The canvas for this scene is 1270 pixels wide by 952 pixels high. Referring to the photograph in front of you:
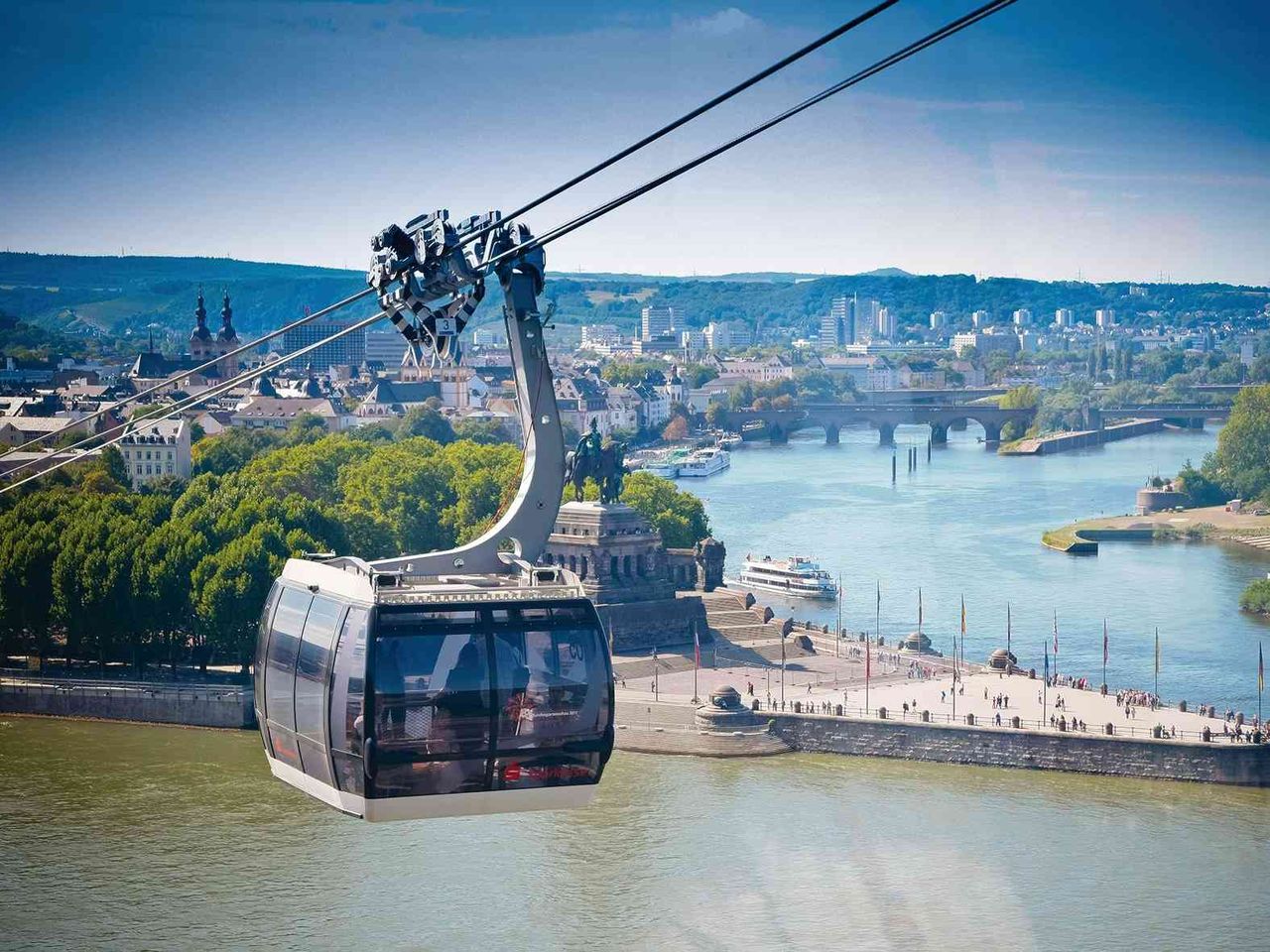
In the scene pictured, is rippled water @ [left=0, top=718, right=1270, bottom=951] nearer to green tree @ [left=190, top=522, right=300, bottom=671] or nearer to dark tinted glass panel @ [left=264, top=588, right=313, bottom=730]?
green tree @ [left=190, top=522, right=300, bottom=671]

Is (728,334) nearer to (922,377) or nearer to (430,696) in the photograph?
(922,377)

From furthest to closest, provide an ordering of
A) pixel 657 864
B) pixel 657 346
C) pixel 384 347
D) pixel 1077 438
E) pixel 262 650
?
pixel 657 346
pixel 384 347
pixel 1077 438
pixel 657 864
pixel 262 650

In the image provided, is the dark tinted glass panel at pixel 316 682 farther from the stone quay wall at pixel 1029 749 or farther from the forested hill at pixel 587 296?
the forested hill at pixel 587 296

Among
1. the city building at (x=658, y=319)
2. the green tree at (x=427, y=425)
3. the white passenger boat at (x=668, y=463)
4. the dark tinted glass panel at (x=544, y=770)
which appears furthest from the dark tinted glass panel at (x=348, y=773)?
the city building at (x=658, y=319)

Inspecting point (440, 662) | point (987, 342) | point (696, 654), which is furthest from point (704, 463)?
point (987, 342)

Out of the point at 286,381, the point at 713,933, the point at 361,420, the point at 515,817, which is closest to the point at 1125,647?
the point at 515,817

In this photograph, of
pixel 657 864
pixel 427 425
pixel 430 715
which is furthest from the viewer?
pixel 427 425
